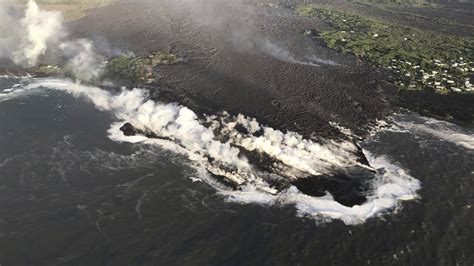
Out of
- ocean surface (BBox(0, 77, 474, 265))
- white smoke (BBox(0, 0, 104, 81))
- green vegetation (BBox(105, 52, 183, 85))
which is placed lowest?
ocean surface (BBox(0, 77, 474, 265))

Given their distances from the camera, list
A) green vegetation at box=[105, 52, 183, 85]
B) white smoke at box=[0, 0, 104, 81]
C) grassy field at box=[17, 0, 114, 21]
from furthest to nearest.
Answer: grassy field at box=[17, 0, 114, 21]
white smoke at box=[0, 0, 104, 81]
green vegetation at box=[105, 52, 183, 85]

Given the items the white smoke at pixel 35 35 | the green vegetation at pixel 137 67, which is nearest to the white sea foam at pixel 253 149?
the green vegetation at pixel 137 67

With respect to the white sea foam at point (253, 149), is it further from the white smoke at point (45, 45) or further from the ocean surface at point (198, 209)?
the white smoke at point (45, 45)

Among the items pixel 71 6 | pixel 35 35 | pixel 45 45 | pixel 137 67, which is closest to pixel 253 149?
pixel 137 67

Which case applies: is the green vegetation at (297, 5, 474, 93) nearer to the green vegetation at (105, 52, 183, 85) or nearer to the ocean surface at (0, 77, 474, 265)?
the ocean surface at (0, 77, 474, 265)

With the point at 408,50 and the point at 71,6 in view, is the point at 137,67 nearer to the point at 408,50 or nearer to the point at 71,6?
the point at 408,50

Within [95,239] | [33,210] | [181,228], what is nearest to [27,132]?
[33,210]

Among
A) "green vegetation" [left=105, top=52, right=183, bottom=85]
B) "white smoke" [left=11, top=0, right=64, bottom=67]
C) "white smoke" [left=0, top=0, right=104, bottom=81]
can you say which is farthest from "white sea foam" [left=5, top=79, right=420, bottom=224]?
"white smoke" [left=11, top=0, right=64, bottom=67]
